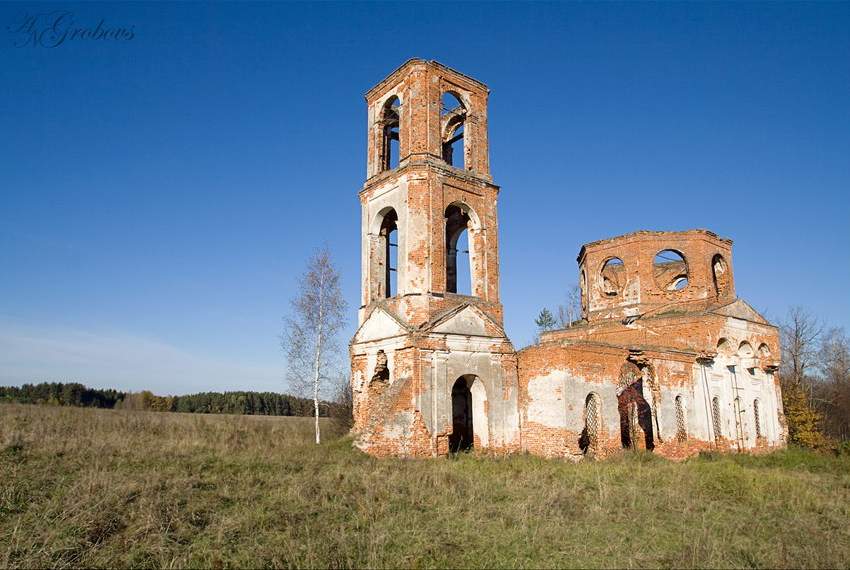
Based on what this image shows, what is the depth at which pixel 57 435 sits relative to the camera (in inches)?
514

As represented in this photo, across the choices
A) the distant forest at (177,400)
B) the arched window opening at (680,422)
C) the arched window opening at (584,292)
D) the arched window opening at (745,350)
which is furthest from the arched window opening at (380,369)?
the distant forest at (177,400)

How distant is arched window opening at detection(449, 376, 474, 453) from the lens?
16531 mm

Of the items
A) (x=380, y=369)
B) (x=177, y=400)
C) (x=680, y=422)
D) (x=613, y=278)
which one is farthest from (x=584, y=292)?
(x=177, y=400)

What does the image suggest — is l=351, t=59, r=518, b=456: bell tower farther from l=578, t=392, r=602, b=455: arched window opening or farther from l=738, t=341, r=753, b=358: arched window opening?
l=738, t=341, r=753, b=358: arched window opening

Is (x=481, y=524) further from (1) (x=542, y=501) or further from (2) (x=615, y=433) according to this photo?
(2) (x=615, y=433)

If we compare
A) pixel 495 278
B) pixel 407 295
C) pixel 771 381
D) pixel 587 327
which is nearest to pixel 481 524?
pixel 407 295

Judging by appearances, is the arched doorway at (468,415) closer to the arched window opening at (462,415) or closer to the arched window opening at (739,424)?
the arched window opening at (462,415)

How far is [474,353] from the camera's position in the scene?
1502 cm

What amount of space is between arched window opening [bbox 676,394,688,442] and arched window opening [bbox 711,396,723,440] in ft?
7.06

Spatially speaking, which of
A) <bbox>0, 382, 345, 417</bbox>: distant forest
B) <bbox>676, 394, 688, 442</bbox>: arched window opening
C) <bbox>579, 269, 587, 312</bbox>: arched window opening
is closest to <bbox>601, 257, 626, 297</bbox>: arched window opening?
<bbox>579, 269, 587, 312</bbox>: arched window opening

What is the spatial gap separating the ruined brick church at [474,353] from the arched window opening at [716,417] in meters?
0.06

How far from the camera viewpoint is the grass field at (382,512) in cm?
621

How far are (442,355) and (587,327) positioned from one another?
1038cm

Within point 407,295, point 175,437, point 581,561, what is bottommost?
point 581,561
